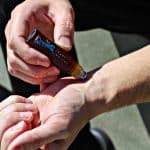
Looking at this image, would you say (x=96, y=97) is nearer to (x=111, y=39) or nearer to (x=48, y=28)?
(x=48, y=28)

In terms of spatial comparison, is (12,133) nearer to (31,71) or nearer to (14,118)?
(14,118)

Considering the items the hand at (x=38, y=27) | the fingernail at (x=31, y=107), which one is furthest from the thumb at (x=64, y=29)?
the fingernail at (x=31, y=107)

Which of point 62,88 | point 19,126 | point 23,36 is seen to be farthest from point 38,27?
point 19,126

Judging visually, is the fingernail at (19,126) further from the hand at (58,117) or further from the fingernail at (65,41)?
the fingernail at (65,41)

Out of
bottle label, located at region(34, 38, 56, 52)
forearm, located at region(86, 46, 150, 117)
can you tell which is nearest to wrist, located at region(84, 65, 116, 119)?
forearm, located at region(86, 46, 150, 117)

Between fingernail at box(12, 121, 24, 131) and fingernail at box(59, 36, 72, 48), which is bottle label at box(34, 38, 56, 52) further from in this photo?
fingernail at box(12, 121, 24, 131)

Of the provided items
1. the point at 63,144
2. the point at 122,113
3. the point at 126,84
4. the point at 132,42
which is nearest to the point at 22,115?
the point at 63,144
